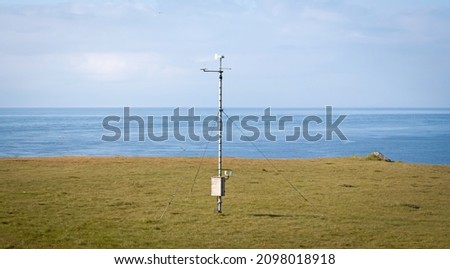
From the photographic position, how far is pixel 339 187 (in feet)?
75.1

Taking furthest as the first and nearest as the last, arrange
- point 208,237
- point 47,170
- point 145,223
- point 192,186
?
point 47,170, point 192,186, point 145,223, point 208,237

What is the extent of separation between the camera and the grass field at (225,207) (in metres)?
13.5

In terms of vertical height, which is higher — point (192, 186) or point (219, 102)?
point (219, 102)

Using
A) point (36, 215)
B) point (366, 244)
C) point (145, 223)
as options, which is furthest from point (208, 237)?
point (36, 215)

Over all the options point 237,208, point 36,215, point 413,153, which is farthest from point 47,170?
point 413,153

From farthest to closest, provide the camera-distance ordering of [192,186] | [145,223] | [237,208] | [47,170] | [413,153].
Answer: [413,153] → [47,170] → [192,186] → [237,208] → [145,223]

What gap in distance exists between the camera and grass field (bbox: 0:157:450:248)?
44.3ft

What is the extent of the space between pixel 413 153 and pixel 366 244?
58.7 m

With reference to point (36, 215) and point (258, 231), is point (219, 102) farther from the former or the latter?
point (36, 215)

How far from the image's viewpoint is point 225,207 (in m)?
17.9
